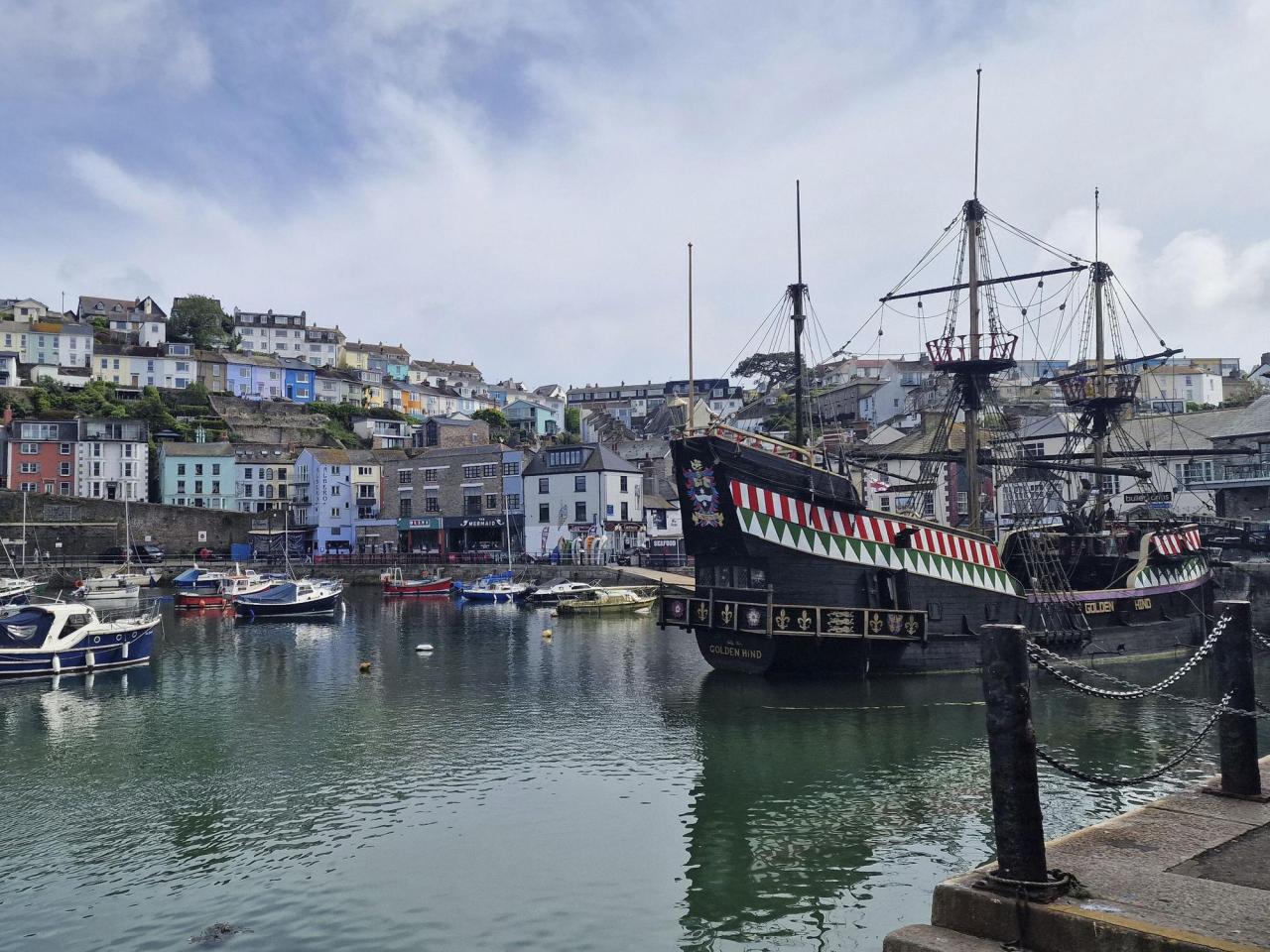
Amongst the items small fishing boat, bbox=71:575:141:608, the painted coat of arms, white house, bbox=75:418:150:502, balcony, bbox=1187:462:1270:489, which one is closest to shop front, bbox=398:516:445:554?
small fishing boat, bbox=71:575:141:608

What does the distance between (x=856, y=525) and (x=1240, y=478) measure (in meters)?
37.2

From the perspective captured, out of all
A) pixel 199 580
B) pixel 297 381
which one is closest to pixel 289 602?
pixel 199 580

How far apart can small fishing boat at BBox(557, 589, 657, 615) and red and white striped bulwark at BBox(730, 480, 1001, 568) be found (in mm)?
28458

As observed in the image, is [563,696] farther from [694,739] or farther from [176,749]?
Answer: [176,749]

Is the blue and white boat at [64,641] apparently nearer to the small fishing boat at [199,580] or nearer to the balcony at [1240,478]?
the small fishing boat at [199,580]

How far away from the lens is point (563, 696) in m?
28.3

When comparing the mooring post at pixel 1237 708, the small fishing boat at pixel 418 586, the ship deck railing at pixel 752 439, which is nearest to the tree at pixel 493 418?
the small fishing boat at pixel 418 586

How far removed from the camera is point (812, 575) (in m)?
26.6

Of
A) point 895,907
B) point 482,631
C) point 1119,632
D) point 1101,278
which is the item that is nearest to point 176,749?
point 895,907

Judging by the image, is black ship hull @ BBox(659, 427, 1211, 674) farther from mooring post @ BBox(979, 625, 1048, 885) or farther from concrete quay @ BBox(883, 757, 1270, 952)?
mooring post @ BBox(979, 625, 1048, 885)

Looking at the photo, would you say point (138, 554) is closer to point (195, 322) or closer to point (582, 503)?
point (582, 503)

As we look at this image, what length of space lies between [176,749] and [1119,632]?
2994cm

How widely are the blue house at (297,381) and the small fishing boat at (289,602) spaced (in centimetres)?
7253

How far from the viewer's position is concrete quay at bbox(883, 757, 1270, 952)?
7145 mm
